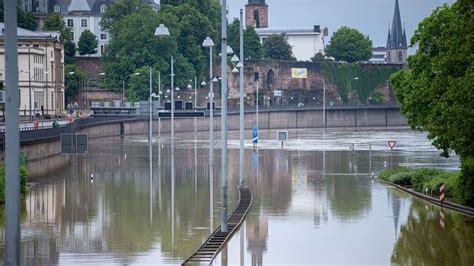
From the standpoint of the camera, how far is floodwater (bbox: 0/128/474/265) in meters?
35.3

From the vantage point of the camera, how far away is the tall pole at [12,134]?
18109mm

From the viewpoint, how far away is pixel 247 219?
4497 cm

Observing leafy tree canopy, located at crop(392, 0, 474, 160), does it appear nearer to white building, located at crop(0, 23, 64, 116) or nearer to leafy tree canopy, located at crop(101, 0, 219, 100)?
white building, located at crop(0, 23, 64, 116)

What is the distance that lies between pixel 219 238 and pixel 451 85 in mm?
12017

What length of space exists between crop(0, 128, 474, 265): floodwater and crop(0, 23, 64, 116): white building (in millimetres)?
52003

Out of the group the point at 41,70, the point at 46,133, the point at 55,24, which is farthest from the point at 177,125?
the point at 46,133

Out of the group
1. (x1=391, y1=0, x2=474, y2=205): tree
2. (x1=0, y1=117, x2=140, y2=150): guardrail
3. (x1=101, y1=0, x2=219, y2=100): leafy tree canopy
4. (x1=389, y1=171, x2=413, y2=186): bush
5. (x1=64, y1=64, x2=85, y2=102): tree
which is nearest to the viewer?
(x1=391, y1=0, x2=474, y2=205): tree

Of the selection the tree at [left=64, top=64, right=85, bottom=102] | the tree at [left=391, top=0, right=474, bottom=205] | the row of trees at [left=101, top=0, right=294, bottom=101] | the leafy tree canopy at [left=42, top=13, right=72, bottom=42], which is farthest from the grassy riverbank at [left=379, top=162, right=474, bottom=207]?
the leafy tree canopy at [left=42, top=13, right=72, bottom=42]

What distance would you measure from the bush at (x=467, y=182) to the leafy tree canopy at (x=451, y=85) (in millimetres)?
533

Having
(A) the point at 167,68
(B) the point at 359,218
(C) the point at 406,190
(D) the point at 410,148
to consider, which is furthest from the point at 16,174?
(A) the point at 167,68

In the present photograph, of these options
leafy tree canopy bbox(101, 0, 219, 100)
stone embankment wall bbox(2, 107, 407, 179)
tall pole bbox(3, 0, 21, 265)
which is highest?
leafy tree canopy bbox(101, 0, 219, 100)

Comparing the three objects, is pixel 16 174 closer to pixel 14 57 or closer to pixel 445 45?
pixel 14 57

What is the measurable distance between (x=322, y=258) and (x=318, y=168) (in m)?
42.2

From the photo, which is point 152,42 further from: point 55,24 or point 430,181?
point 430,181
